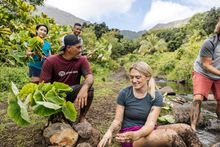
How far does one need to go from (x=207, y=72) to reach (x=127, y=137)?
97.3 inches

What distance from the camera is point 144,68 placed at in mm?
3703

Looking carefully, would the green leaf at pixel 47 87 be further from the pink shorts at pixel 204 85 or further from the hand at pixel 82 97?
the pink shorts at pixel 204 85

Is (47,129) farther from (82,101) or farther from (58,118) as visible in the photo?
(82,101)

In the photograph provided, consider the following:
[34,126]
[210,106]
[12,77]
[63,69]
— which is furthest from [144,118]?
[12,77]

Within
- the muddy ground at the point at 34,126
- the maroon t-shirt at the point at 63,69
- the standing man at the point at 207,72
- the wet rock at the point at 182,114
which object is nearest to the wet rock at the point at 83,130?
the muddy ground at the point at 34,126

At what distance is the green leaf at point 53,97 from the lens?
402cm

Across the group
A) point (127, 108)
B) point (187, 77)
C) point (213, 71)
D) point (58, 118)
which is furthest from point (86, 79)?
point (187, 77)

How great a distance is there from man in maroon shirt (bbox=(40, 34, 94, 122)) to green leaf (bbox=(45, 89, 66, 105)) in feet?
1.60

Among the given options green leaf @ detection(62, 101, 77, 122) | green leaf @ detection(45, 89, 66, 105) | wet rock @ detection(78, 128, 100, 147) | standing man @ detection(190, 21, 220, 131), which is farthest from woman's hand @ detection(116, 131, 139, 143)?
standing man @ detection(190, 21, 220, 131)

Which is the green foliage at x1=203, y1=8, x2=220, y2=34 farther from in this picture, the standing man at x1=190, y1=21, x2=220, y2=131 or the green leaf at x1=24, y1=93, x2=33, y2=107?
the green leaf at x1=24, y1=93, x2=33, y2=107

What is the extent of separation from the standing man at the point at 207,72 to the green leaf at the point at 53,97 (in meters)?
2.37

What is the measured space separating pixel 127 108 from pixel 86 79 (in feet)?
3.20

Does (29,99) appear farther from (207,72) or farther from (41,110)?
(207,72)

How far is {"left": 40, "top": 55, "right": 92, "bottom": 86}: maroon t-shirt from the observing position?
468cm
